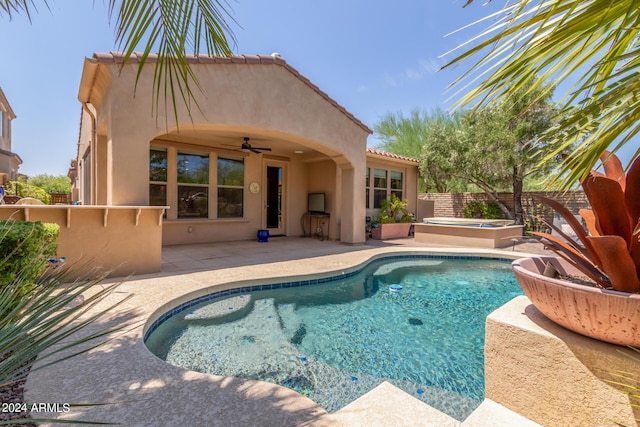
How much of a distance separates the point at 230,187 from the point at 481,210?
37.6ft

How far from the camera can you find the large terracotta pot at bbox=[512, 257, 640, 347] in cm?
143

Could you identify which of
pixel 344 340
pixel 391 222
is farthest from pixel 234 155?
pixel 344 340

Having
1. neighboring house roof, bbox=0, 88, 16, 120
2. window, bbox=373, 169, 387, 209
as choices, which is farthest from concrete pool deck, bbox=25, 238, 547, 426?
neighboring house roof, bbox=0, 88, 16, 120

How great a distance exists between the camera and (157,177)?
29.6 feet

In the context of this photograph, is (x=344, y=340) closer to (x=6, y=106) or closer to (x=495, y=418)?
(x=495, y=418)

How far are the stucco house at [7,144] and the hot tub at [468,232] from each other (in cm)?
2049

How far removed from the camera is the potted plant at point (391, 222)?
11.8 metres

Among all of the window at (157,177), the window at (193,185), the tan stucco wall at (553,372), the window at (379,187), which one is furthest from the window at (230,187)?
the tan stucco wall at (553,372)

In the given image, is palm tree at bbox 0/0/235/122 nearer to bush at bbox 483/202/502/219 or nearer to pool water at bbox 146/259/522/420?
pool water at bbox 146/259/522/420

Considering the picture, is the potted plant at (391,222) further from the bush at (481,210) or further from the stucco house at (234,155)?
the bush at (481,210)

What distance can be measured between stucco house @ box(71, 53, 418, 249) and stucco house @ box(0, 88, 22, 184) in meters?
9.94

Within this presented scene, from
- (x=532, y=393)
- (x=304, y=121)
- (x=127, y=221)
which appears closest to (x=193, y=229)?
(x=127, y=221)

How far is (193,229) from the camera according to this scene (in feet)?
31.7

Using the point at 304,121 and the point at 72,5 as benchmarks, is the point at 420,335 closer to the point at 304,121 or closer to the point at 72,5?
the point at 72,5
